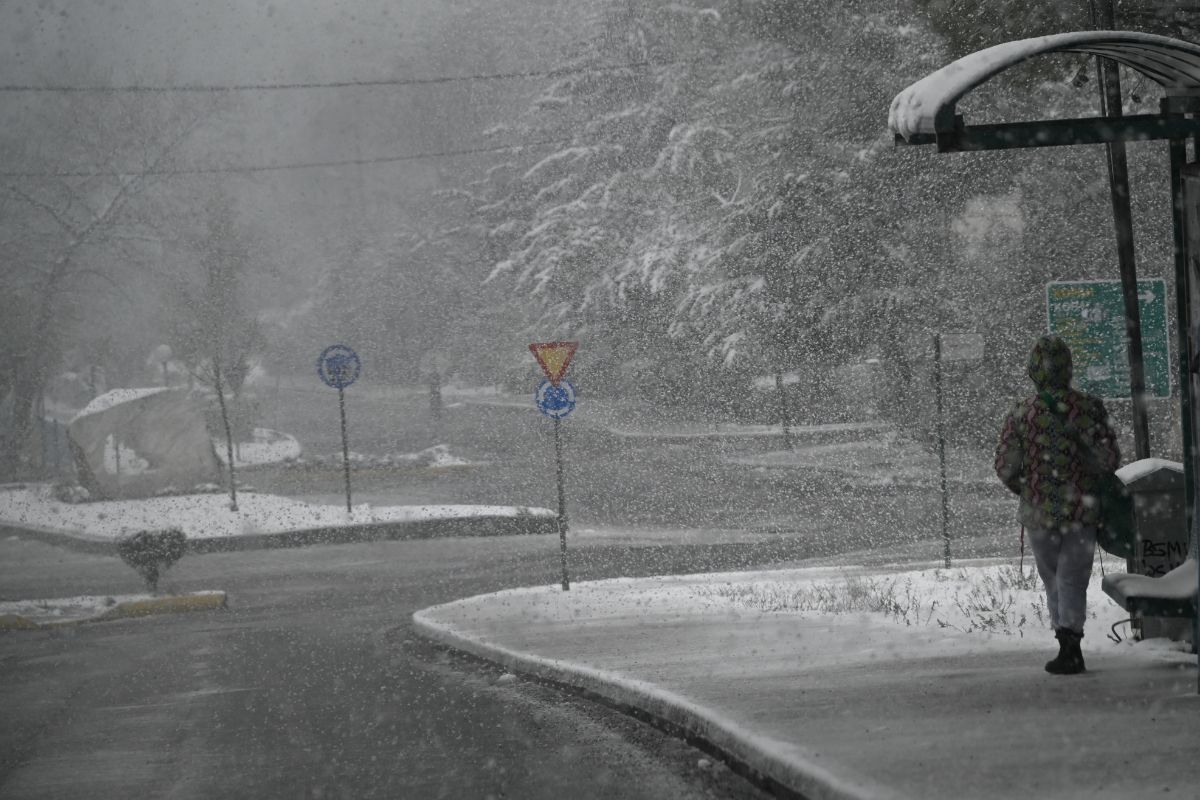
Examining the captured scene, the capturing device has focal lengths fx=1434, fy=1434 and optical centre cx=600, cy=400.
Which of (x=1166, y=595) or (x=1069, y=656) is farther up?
(x=1166, y=595)

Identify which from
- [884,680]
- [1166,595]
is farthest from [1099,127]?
[884,680]

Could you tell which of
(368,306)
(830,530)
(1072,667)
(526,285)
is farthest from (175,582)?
(368,306)

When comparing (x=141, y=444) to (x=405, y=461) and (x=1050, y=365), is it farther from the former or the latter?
(x=1050, y=365)

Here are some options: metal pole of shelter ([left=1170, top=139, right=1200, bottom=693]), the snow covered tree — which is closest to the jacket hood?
metal pole of shelter ([left=1170, top=139, right=1200, bottom=693])

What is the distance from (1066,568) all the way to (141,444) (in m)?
26.7

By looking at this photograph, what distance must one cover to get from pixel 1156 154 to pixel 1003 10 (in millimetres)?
11848

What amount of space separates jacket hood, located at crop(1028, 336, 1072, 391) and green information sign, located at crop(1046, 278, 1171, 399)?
6.64 ft

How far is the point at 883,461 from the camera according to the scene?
103 ft

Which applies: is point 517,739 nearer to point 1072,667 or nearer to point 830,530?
point 1072,667

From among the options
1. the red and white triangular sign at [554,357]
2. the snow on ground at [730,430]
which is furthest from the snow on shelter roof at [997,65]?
the snow on ground at [730,430]

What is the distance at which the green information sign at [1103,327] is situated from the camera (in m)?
9.48

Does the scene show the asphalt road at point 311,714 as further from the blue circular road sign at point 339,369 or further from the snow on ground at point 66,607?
the blue circular road sign at point 339,369

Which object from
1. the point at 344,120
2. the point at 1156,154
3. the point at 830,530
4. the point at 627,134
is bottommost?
the point at 830,530

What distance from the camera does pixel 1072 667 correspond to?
24.5 ft
